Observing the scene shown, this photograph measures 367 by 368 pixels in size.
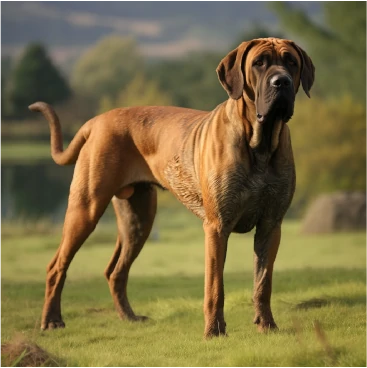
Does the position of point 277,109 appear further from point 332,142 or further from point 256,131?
point 332,142

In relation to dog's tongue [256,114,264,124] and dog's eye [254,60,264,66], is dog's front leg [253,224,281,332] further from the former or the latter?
dog's eye [254,60,264,66]

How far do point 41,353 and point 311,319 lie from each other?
2.37 m

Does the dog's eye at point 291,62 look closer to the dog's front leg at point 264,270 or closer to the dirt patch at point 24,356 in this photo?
the dog's front leg at point 264,270

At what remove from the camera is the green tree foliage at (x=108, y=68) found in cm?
6888

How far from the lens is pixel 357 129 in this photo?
31.7m

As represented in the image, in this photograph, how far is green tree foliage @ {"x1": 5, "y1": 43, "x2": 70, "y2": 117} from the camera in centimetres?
5856

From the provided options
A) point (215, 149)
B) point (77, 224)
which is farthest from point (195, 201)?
point (77, 224)

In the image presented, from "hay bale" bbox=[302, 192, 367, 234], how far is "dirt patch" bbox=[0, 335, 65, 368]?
17956 mm

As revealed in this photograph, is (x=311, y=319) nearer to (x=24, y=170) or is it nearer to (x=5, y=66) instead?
(x=24, y=170)

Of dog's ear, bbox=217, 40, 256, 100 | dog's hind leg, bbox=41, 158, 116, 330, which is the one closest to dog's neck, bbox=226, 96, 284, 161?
dog's ear, bbox=217, 40, 256, 100

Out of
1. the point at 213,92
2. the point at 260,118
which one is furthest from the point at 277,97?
the point at 213,92

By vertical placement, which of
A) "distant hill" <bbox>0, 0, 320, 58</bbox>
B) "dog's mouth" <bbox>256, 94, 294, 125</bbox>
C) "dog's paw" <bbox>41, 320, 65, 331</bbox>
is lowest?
"dog's paw" <bbox>41, 320, 65, 331</bbox>

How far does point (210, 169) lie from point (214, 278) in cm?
79

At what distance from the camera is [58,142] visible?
7902mm
